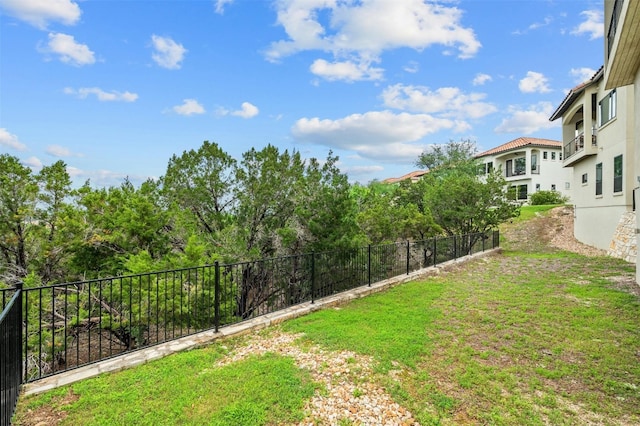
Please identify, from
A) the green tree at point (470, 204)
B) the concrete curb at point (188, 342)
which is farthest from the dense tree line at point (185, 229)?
the green tree at point (470, 204)

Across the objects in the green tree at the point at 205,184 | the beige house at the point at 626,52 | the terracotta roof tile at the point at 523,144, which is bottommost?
the green tree at the point at 205,184

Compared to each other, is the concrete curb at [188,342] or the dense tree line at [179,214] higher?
the dense tree line at [179,214]

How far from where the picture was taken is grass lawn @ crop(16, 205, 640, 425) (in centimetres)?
305

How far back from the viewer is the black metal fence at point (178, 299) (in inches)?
225

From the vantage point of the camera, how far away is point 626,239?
1180 centimetres

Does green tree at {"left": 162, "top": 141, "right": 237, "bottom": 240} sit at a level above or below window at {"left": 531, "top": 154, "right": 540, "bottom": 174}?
below

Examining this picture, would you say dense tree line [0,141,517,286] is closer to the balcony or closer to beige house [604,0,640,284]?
beige house [604,0,640,284]

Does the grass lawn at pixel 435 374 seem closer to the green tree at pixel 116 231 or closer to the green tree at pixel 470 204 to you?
the green tree at pixel 116 231

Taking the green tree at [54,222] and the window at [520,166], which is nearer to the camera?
the green tree at [54,222]

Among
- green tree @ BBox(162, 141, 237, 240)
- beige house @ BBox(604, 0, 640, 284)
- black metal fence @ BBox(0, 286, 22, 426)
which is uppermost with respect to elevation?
beige house @ BBox(604, 0, 640, 284)

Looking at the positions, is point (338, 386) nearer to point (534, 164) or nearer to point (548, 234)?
point (548, 234)

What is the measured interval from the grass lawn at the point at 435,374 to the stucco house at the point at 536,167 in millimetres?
27581

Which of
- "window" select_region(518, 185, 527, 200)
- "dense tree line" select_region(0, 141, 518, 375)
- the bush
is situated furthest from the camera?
"window" select_region(518, 185, 527, 200)

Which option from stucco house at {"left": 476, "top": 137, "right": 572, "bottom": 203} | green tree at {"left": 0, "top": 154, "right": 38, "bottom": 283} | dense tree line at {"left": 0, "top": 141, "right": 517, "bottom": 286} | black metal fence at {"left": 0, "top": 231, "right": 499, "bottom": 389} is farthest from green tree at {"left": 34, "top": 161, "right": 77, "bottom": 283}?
stucco house at {"left": 476, "top": 137, "right": 572, "bottom": 203}
